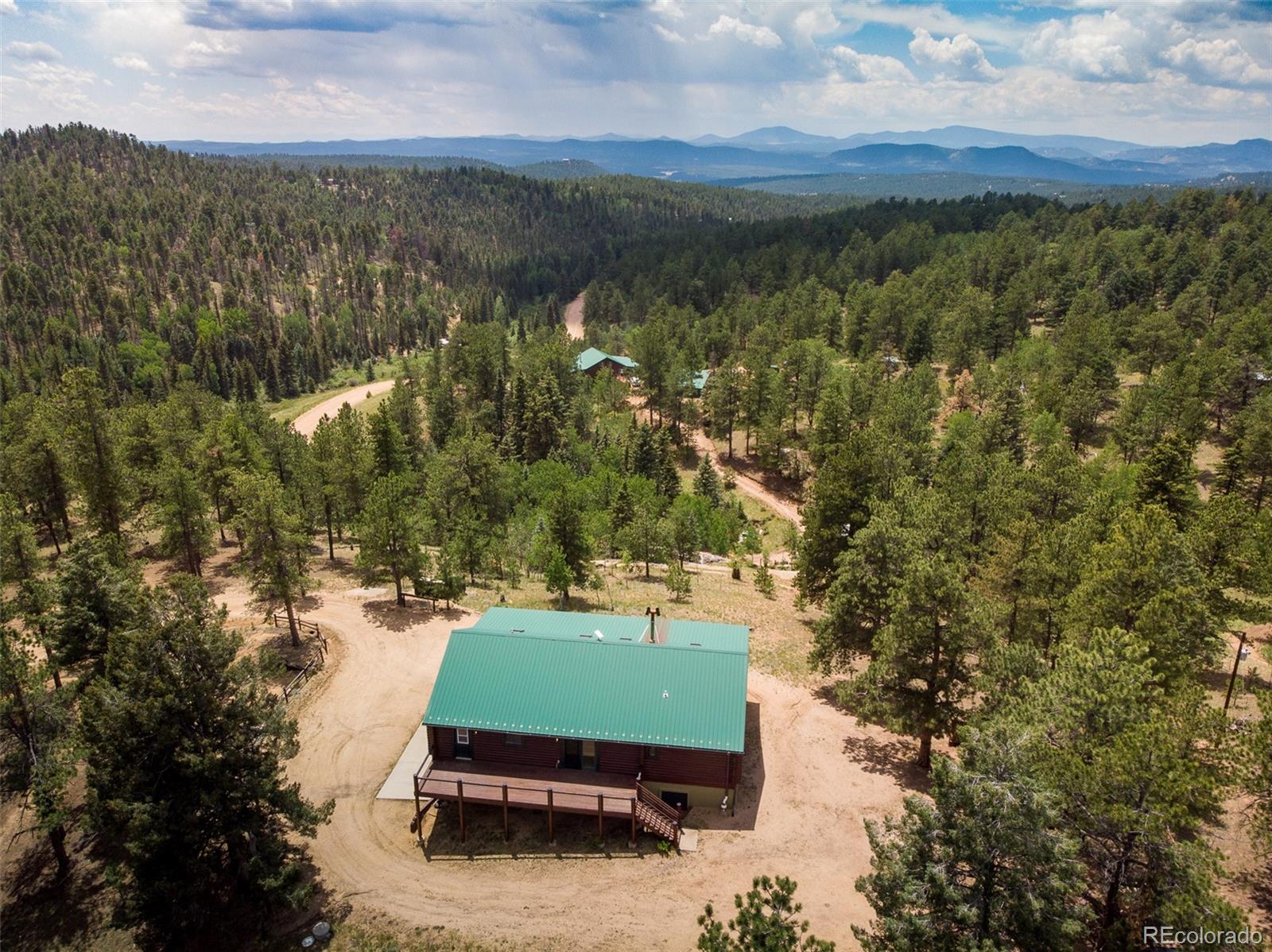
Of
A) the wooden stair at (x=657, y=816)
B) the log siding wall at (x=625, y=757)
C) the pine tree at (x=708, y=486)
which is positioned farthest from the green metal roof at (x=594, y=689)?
the pine tree at (x=708, y=486)

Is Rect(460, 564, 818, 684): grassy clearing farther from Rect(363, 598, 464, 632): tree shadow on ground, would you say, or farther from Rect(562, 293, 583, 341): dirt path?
Rect(562, 293, 583, 341): dirt path

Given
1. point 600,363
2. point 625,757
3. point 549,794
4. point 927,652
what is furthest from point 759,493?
point 549,794

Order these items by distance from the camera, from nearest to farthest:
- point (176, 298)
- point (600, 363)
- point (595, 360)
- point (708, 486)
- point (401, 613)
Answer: point (401, 613) → point (708, 486) → point (600, 363) → point (595, 360) → point (176, 298)

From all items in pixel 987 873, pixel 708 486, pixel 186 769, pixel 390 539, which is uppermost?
pixel 987 873

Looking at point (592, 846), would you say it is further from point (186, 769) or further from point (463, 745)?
point (186, 769)

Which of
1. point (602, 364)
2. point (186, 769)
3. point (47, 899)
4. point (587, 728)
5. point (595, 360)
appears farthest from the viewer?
point (595, 360)

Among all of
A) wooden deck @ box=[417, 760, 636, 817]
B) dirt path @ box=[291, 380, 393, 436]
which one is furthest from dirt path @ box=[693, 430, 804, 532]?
dirt path @ box=[291, 380, 393, 436]
